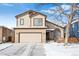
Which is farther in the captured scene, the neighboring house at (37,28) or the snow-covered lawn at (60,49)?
the neighboring house at (37,28)

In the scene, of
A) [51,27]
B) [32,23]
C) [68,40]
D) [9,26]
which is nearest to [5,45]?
[9,26]

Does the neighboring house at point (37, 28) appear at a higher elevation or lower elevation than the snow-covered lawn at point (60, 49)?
higher

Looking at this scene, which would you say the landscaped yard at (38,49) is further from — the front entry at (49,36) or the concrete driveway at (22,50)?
the front entry at (49,36)

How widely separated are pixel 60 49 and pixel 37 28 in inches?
33.8

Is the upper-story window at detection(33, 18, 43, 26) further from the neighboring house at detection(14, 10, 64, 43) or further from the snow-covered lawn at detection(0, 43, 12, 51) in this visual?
the snow-covered lawn at detection(0, 43, 12, 51)

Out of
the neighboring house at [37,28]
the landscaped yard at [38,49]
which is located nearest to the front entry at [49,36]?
the neighboring house at [37,28]

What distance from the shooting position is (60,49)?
5832 millimetres

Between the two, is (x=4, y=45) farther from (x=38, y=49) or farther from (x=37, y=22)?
(x=37, y=22)

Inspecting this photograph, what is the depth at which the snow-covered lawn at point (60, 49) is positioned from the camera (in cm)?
562

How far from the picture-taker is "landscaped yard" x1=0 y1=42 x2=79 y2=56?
18.5 ft

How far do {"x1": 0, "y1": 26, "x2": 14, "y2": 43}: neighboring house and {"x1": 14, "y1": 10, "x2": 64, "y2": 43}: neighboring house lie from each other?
0.15 metres

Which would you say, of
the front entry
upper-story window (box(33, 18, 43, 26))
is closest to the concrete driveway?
the front entry

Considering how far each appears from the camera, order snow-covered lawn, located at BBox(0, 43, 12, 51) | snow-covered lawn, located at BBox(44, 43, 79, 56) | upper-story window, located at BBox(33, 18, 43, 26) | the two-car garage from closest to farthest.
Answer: snow-covered lawn, located at BBox(44, 43, 79, 56) < snow-covered lawn, located at BBox(0, 43, 12, 51) < upper-story window, located at BBox(33, 18, 43, 26) < the two-car garage

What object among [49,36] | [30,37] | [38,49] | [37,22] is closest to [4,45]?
[30,37]
